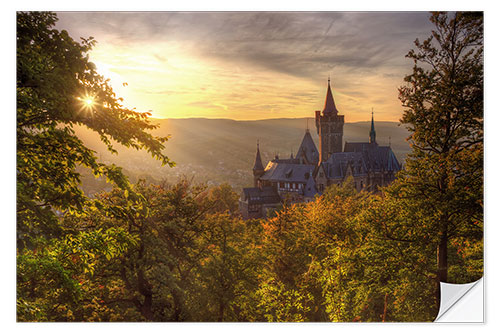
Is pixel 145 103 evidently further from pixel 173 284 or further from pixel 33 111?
pixel 173 284

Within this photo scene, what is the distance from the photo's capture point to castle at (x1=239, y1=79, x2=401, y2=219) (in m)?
6.18

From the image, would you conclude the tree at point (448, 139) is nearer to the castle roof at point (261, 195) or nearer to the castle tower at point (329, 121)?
the castle tower at point (329, 121)

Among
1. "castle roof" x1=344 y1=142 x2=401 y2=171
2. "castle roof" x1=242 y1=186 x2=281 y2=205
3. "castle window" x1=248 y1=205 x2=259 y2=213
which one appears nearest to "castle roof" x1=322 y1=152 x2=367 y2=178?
"castle roof" x1=344 y1=142 x2=401 y2=171

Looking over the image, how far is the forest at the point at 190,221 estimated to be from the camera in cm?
397

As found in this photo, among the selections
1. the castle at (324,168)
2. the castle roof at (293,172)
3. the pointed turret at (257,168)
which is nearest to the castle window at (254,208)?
the castle at (324,168)

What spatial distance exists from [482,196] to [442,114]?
1580 mm

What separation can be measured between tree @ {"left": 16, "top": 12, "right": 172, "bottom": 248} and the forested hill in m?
1.32

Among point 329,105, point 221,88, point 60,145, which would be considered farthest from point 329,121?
point 60,145

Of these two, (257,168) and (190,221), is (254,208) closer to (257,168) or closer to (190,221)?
(257,168)

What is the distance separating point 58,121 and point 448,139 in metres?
5.91

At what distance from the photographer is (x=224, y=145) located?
22.9 feet

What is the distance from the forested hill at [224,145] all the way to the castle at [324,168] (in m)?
0.20
